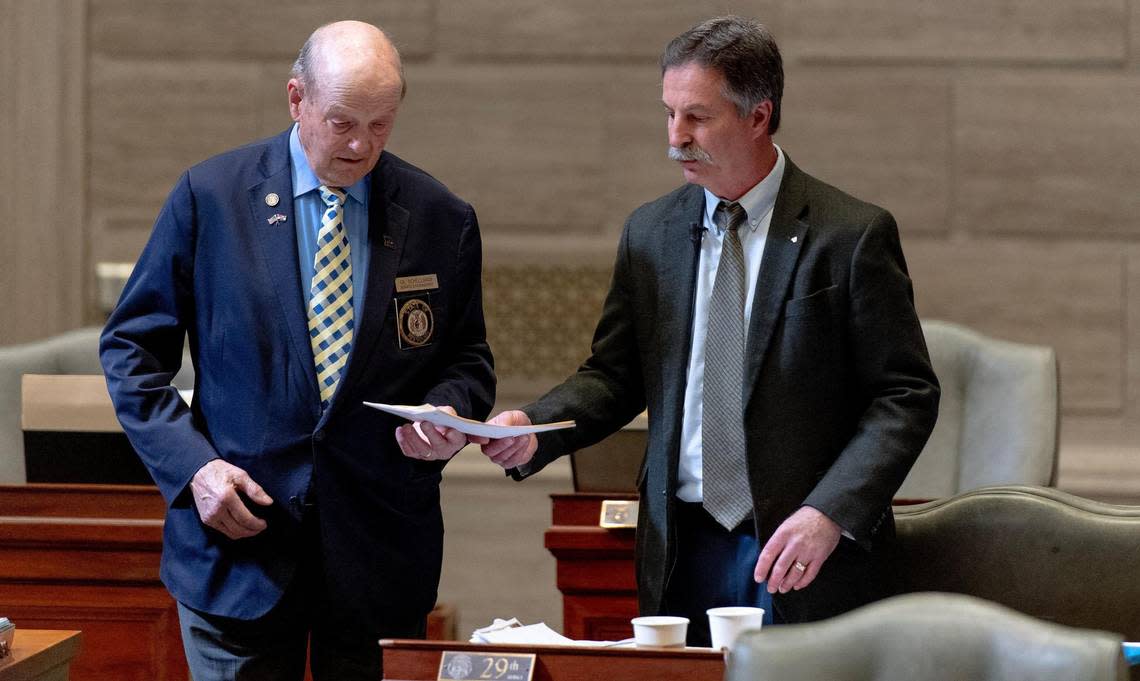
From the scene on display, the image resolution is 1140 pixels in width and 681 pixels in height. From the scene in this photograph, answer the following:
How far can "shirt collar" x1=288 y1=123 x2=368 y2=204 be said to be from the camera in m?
2.57

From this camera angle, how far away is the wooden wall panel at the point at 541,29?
5.53 metres

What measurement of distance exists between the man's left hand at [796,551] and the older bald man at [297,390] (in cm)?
57

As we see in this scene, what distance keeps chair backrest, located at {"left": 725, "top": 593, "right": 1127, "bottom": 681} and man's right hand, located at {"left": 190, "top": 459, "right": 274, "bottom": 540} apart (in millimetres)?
1036

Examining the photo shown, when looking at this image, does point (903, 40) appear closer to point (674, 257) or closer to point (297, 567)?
point (674, 257)

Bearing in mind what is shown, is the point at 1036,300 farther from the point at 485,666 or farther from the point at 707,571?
the point at 485,666

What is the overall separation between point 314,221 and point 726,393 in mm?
795

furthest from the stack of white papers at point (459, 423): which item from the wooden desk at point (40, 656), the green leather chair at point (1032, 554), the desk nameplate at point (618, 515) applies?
the desk nameplate at point (618, 515)

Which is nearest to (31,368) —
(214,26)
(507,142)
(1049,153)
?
(214,26)

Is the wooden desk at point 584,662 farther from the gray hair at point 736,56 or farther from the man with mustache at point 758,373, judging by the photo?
the gray hair at point 736,56

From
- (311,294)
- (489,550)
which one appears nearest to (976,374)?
(489,550)

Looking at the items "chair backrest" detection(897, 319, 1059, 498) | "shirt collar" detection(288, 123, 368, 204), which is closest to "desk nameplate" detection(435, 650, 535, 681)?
"shirt collar" detection(288, 123, 368, 204)

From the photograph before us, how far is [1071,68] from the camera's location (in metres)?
5.43

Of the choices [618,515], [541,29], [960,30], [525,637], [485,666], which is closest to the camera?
[485,666]

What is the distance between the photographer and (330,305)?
252 centimetres
